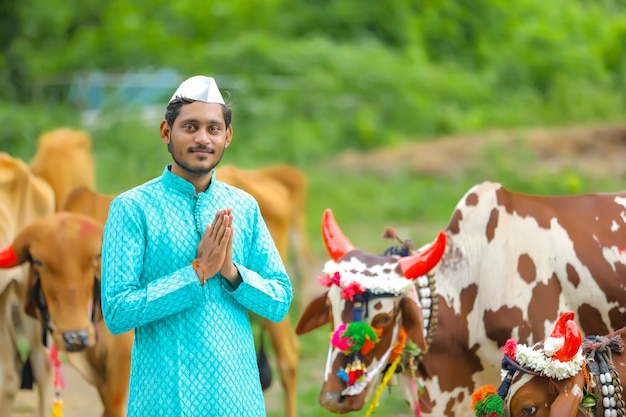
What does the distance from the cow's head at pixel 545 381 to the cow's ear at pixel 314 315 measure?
4.71 feet

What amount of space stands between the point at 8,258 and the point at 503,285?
236cm

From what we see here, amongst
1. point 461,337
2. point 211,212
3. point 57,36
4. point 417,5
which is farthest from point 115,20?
point 211,212

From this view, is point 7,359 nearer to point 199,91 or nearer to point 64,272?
point 64,272

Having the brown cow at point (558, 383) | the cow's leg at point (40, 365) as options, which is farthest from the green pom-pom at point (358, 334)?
the cow's leg at point (40, 365)

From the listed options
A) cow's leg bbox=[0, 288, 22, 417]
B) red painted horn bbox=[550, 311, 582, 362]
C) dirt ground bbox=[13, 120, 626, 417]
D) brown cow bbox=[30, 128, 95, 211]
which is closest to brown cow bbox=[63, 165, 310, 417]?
cow's leg bbox=[0, 288, 22, 417]

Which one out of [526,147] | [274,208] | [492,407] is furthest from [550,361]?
[526,147]

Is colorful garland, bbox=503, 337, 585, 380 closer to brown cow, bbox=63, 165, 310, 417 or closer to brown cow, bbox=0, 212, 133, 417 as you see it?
brown cow, bbox=0, 212, 133, 417

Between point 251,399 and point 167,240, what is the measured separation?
545 mm

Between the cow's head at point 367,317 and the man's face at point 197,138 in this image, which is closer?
the man's face at point 197,138

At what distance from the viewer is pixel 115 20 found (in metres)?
22.9

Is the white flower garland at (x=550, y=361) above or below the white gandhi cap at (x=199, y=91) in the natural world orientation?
below

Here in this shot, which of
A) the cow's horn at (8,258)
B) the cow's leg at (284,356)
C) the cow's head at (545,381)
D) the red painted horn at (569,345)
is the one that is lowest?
the cow's leg at (284,356)

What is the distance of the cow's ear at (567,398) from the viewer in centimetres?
364

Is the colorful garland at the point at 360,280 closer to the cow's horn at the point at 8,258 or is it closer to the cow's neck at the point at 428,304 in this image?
the cow's neck at the point at 428,304
